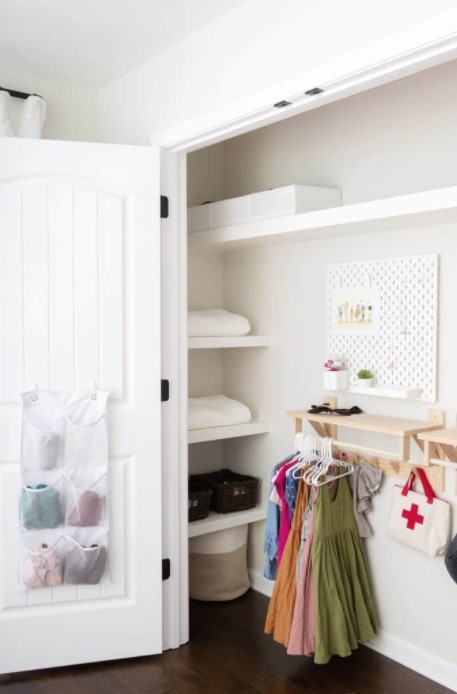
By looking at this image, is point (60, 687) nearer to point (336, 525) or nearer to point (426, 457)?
point (336, 525)

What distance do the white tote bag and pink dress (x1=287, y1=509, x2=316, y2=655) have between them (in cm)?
34

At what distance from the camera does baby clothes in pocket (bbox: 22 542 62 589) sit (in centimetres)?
267

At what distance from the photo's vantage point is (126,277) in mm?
2783

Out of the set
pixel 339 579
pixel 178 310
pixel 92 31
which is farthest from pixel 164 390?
pixel 92 31

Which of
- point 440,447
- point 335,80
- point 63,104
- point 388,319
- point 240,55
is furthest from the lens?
point 63,104

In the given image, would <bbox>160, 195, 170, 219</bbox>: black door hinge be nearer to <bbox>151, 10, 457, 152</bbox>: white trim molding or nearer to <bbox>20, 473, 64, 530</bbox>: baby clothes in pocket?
<bbox>151, 10, 457, 152</bbox>: white trim molding

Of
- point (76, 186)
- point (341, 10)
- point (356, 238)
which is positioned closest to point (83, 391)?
point (76, 186)

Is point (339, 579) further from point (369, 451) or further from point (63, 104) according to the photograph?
point (63, 104)

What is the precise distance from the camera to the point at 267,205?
3.06 metres

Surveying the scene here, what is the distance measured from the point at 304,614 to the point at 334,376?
0.93m

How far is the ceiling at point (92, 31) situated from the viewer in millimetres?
2473

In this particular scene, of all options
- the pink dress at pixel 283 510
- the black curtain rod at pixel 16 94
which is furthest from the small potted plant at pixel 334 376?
the black curtain rod at pixel 16 94

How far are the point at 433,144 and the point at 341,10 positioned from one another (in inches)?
30.0

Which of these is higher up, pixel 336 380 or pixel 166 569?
pixel 336 380
